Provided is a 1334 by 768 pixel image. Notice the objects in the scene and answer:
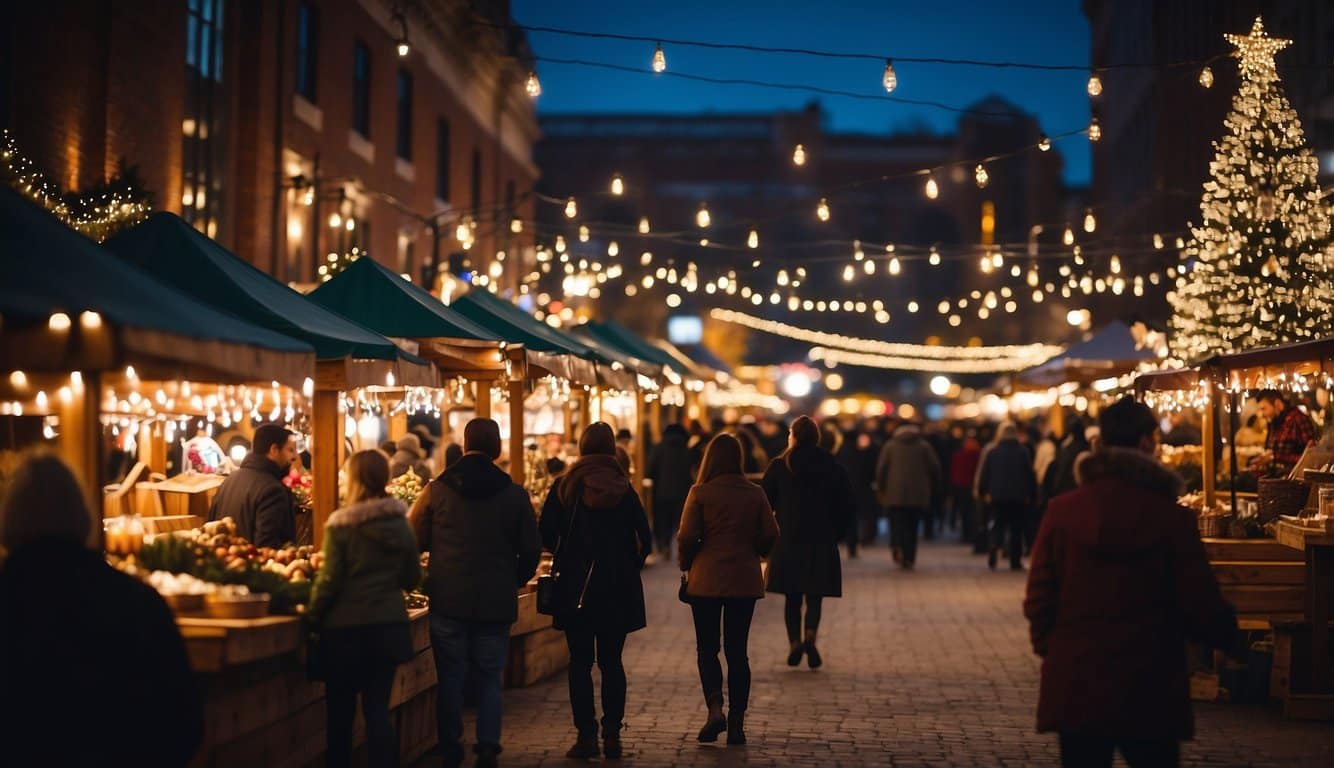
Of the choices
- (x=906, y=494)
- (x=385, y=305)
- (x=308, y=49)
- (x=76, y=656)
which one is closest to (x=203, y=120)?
(x=308, y=49)

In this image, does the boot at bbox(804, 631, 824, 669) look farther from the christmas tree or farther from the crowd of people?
the christmas tree

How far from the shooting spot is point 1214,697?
459 inches

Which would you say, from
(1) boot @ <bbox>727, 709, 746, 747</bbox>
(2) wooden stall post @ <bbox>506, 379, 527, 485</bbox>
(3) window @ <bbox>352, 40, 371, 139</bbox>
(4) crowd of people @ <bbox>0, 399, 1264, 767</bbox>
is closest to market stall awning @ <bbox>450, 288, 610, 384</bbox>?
(2) wooden stall post @ <bbox>506, 379, 527, 485</bbox>

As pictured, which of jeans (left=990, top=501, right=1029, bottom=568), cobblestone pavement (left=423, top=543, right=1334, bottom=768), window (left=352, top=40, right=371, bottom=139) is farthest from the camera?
window (left=352, top=40, right=371, bottom=139)

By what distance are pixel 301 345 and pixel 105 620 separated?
3.72m

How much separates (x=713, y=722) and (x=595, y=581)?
1209mm

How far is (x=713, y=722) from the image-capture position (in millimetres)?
9773

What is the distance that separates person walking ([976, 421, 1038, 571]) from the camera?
864 inches

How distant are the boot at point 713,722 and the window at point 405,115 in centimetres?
2140

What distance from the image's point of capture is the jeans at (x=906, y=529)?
22469 mm

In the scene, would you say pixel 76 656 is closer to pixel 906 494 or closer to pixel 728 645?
pixel 728 645

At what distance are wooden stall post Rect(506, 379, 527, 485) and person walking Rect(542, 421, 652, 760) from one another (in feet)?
20.8

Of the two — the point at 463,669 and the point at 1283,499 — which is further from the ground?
the point at 1283,499

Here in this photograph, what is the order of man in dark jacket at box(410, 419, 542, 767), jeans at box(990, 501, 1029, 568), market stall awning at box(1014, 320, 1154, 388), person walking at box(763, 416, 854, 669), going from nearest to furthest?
man in dark jacket at box(410, 419, 542, 767) < person walking at box(763, 416, 854, 669) < jeans at box(990, 501, 1029, 568) < market stall awning at box(1014, 320, 1154, 388)
